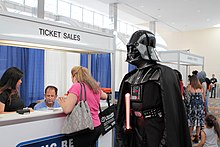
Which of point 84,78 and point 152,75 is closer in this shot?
point 152,75

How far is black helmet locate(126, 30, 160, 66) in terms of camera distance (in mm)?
1941

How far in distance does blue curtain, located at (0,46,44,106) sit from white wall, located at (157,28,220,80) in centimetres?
1185

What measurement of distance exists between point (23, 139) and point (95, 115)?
80cm

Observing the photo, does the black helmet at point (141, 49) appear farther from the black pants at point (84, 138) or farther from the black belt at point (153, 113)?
the black pants at point (84, 138)

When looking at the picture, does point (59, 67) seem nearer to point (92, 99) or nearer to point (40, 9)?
point (40, 9)

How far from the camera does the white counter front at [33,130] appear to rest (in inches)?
78.1

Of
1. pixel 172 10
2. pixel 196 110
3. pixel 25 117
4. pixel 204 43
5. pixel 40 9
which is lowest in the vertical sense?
pixel 196 110

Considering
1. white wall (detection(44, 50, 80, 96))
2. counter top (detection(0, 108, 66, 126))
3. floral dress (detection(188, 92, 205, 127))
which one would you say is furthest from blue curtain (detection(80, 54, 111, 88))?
counter top (detection(0, 108, 66, 126))

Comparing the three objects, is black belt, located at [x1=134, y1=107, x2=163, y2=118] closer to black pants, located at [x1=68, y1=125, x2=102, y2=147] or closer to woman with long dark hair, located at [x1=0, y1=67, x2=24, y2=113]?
black pants, located at [x1=68, y1=125, x2=102, y2=147]

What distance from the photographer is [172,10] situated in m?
9.53

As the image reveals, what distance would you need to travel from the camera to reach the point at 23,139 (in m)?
2.10

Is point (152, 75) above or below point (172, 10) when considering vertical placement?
below

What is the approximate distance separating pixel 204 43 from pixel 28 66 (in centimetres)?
1244

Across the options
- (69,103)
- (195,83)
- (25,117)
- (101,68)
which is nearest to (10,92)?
(25,117)
